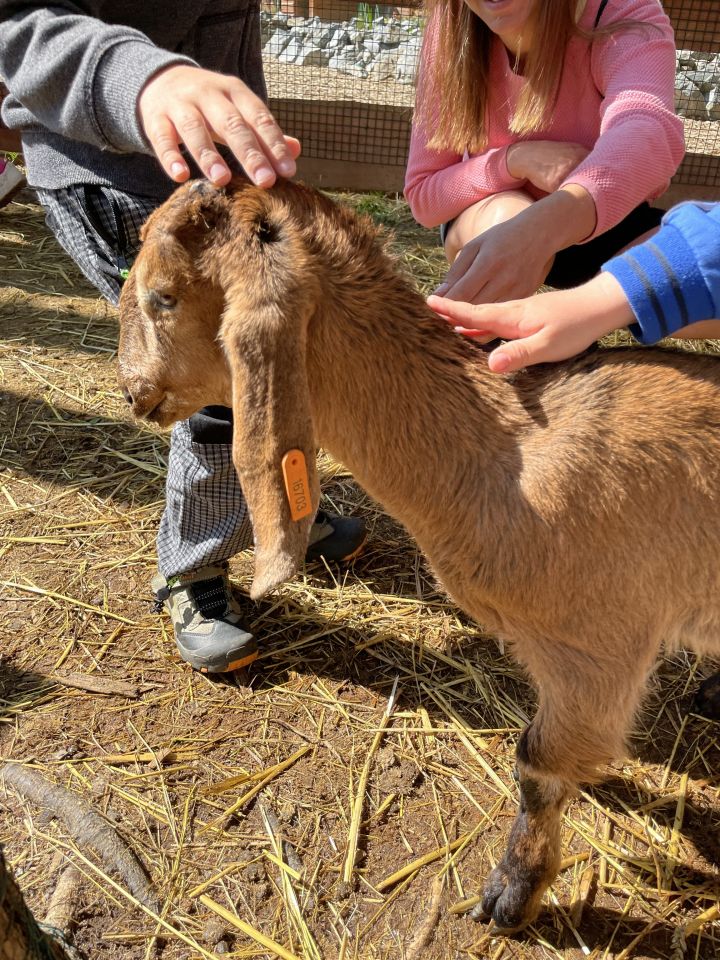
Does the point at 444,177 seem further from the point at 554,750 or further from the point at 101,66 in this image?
the point at 554,750

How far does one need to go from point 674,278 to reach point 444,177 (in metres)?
1.58

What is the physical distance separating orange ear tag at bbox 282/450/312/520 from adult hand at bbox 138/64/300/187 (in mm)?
645

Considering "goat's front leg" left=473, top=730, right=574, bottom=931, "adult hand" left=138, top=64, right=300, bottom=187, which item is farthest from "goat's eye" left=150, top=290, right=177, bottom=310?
"goat's front leg" left=473, top=730, right=574, bottom=931

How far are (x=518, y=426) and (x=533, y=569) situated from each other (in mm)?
359

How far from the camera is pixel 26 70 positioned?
2.18m

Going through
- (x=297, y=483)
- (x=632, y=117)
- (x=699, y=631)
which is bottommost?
(x=699, y=631)

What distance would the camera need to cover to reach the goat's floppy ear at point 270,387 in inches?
72.4

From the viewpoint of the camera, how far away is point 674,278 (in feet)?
6.36

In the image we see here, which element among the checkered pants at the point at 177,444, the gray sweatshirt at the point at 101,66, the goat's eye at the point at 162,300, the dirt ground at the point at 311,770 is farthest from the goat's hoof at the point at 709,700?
the gray sweatshirt at the point at 101,66

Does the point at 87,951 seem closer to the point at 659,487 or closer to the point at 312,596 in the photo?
the point at 312,596

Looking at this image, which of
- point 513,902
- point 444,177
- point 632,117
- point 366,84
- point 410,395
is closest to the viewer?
point 410,395

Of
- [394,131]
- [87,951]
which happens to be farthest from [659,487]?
[394,131]

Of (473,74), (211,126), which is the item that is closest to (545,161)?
(473,74)

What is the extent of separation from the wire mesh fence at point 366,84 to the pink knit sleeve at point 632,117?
317 centimetres
